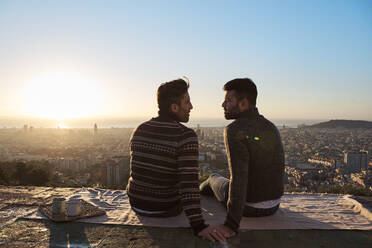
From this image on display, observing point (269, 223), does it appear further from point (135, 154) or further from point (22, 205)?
point (22, 205)

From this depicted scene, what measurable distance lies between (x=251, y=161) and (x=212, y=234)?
65 cm

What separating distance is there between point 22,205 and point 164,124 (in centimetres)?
195

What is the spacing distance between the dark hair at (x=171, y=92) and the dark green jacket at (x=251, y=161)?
495 millimetres

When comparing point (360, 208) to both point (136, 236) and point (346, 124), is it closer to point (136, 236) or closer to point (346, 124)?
A: point (136, 236)

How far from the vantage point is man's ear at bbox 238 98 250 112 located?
242cm

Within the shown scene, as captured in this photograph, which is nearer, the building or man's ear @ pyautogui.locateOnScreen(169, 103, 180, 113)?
man's ear @ pyautogui.locateOnScreen(169, 103, 180, 113)

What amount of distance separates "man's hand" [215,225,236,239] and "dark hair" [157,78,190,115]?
1.04 m

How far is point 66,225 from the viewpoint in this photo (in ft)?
8.13

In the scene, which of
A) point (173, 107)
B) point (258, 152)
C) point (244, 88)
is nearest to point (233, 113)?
point (244, 88)

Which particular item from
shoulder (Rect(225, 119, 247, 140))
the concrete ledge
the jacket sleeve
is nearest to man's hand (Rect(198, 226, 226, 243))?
the jacket sleeve

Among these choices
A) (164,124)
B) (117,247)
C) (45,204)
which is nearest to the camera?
(117,247)

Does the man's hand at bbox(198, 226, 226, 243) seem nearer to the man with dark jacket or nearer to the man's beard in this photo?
the man with dark jacket

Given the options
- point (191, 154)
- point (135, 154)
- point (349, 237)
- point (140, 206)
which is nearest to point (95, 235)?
point (140, 206)

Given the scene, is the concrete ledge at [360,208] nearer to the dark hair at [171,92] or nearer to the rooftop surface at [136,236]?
the rooftop surface at [136,236]
